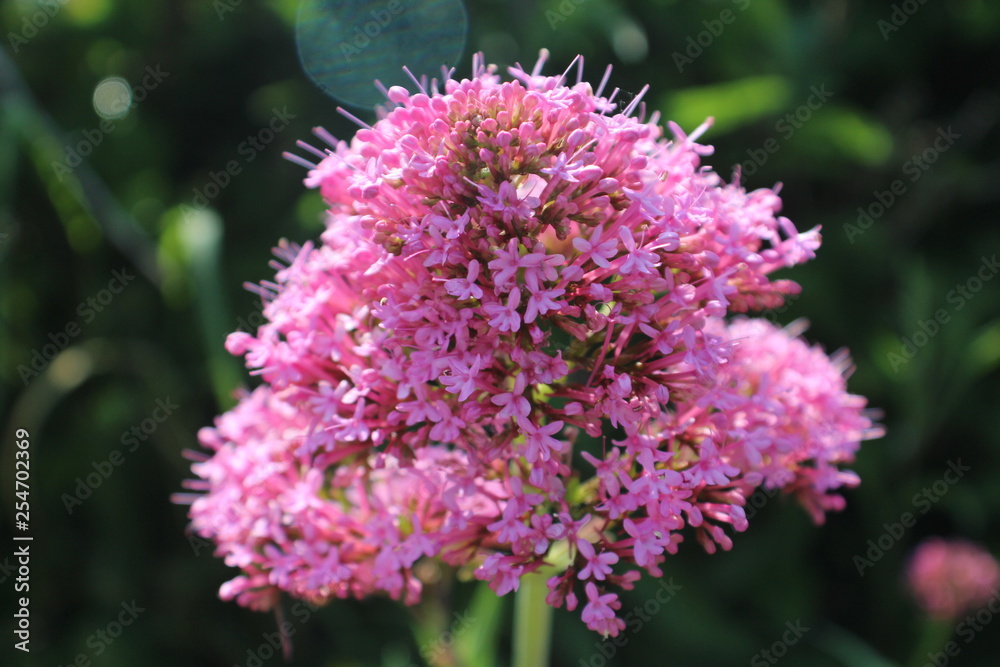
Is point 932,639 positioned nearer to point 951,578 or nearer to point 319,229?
point 951,578

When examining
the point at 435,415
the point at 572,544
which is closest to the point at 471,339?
the point at 435,415

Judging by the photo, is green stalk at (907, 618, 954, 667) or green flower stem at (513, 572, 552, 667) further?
green stalk at (907, 618, 954, 667)

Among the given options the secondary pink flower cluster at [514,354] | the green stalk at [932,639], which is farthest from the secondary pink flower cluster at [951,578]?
the secondary pink flower cluster at [514,354]

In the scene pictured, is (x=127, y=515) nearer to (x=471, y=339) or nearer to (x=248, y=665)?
(x=248, y=665)

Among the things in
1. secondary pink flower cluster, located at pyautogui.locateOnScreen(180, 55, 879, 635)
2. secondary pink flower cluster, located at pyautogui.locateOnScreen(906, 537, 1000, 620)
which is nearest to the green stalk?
secondary pink flower cluster, located at pyautogui.locateOnScreen(906, 537, 1000, 620)

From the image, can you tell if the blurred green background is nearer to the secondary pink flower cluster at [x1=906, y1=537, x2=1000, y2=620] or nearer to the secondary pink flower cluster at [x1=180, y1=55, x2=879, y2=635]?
the secondary pink flower cluster at [x1=906, y1=537, x2=1000, y2=620]

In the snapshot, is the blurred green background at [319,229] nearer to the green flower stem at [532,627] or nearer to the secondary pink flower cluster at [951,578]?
the secondary pink flower cluster at [951,578]

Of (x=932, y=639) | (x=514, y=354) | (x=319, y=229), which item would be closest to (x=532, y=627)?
(x=514, y=354)
